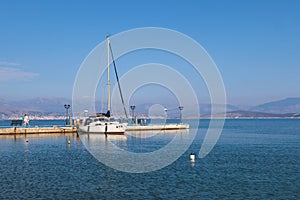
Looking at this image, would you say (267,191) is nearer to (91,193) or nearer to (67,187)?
(91,193)

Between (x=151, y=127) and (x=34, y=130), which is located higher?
(x=34, y=130)

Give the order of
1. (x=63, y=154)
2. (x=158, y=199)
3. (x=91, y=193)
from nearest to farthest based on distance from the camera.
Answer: (x=158, y=199)
(x=91, y=193)
(x=63, y=154)

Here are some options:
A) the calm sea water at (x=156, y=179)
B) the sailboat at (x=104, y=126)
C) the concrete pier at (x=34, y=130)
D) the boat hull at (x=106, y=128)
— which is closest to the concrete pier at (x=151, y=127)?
the sailboat at (x=104, y=126)

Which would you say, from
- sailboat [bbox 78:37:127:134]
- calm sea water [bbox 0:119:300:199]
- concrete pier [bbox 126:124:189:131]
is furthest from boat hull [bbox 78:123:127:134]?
→ calm sea water [bbox 0:119:300:199]

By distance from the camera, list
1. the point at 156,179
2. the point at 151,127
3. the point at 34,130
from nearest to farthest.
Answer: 1. the point at 156,179
2. the point at 34,130
3. the point at 151,127

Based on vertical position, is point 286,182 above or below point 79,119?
below

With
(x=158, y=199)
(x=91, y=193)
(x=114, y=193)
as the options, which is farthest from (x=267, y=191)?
(x=91, y=193)

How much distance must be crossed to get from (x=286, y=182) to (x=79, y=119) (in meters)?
76.7

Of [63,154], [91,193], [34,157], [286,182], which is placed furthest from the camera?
[63,154]

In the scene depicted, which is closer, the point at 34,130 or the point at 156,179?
the point at 156,179

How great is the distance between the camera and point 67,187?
31328 millimetres

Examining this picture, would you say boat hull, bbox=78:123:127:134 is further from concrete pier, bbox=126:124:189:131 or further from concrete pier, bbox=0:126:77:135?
concrete pier, bbox=126:124:189:131

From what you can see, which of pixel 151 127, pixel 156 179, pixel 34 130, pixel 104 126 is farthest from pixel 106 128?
pixel 156 179

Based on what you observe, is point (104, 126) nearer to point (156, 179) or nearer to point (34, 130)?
point (34, 130)
